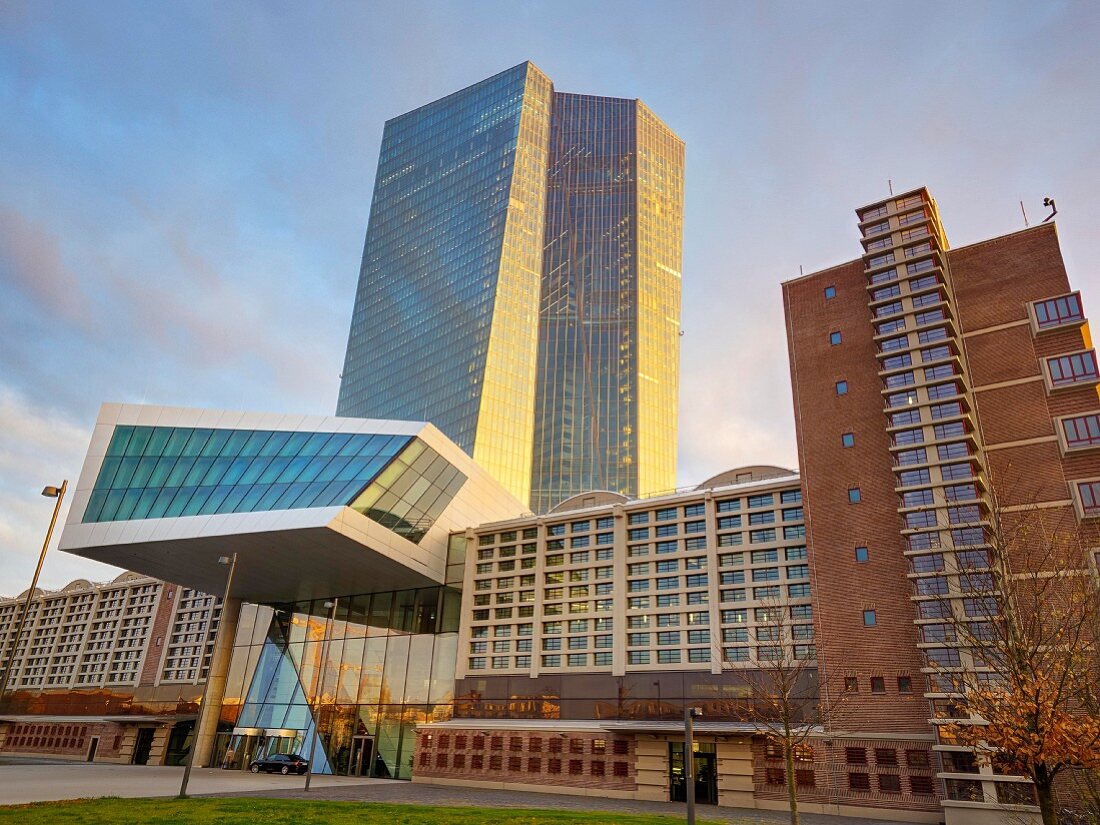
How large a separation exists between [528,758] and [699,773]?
11196 mm

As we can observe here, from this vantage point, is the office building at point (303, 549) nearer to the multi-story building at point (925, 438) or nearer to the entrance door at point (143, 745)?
the entrance door at point (143, 745)

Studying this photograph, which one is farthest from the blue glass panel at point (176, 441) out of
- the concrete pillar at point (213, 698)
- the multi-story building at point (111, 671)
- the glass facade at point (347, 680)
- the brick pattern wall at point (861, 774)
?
the brick pattern wall at point (861, 774)

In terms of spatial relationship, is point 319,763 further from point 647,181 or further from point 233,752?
point 647,181

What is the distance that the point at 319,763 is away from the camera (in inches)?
2188

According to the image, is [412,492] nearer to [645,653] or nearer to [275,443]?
[275,443]

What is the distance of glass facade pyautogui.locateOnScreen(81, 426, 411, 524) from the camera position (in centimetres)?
4712

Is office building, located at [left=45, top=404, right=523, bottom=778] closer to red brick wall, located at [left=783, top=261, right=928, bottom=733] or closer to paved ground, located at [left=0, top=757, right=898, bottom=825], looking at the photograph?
paved ground, located at [left=0, top=757, right=898, bottom=825]

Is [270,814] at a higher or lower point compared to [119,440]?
lower

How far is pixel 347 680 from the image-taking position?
57406 mm

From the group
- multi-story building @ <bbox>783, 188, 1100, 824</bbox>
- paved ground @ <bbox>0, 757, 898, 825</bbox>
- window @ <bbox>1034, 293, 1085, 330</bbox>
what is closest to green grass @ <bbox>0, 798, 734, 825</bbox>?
paved ground @ <bbox>0, 757, 898, 825</bbox>

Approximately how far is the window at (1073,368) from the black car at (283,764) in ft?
177

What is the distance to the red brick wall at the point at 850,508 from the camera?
36938mm

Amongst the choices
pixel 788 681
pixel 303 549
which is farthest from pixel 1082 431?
pixel 303 549

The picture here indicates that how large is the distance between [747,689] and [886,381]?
19750mm
